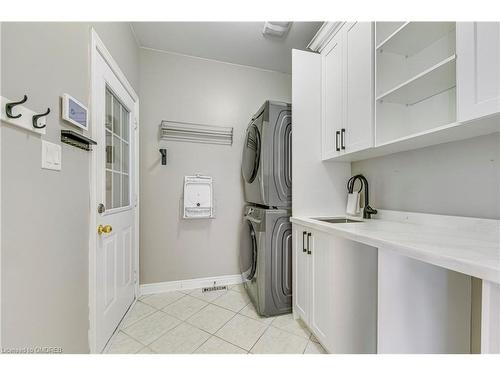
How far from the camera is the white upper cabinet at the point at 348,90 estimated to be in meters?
1.29

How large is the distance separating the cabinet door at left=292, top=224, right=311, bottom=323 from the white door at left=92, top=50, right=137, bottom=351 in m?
1.36

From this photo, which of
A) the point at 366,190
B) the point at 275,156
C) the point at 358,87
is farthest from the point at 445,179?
the point at 275,156

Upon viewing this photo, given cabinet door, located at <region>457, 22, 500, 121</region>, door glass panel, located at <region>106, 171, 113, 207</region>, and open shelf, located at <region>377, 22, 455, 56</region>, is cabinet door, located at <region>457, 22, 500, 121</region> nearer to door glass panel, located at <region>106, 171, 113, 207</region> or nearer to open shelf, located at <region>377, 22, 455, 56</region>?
open shelf, located at <region>377, 22, 455, 56</region>

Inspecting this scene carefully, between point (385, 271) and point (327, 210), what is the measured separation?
2.90ft

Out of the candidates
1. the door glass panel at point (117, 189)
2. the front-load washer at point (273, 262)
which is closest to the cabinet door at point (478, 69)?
the front-load washer at point (273, 262)

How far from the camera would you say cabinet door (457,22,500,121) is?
2.40 feet

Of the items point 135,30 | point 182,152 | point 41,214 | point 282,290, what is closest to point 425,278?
point 282,290

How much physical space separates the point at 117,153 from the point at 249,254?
1532mm

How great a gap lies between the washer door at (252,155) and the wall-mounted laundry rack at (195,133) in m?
0.29

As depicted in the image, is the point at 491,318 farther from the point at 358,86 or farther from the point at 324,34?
the point at 324,34

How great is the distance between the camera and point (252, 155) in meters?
2.02

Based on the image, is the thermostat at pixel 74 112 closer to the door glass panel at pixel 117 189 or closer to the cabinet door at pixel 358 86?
the door glass panel at pixel 117 189

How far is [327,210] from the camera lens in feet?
5.75

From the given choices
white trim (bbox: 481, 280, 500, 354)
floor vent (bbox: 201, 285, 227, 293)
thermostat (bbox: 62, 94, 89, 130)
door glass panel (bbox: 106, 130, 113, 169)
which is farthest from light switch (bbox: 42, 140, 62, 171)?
floor vent (bbox: 201, 285, 227, 293)
